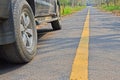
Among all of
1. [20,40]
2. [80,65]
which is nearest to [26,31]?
[20,40]

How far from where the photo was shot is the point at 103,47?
5.69 metres

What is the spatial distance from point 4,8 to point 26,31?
2.78 ft

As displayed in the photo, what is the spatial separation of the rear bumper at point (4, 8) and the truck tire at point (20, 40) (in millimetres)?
112

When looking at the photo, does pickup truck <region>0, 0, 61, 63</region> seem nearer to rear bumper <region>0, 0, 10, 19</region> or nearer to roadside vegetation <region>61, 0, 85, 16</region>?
rear bumper <region>0, 0, 10, 19</region>

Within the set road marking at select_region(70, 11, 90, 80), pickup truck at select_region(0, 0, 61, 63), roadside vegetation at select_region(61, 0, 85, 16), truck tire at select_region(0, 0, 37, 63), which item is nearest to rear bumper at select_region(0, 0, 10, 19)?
pickup truck at select_region(0, 0, 61, 63)

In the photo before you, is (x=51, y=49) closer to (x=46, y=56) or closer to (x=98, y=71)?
(x=46, y=56)

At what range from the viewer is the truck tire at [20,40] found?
13.2 ft

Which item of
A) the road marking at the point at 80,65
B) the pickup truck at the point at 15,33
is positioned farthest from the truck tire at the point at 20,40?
the road marking at the point at 80,65

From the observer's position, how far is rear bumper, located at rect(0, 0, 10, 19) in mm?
3787

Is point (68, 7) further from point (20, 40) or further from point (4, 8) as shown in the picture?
point (4, 8)

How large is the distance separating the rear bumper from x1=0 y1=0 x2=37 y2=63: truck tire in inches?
4.4

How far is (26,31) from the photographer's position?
183 inches

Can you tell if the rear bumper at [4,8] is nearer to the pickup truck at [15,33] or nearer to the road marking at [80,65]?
the pickup truck at [15,33]

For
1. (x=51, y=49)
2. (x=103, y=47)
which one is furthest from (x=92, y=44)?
(x=51, y=49)
